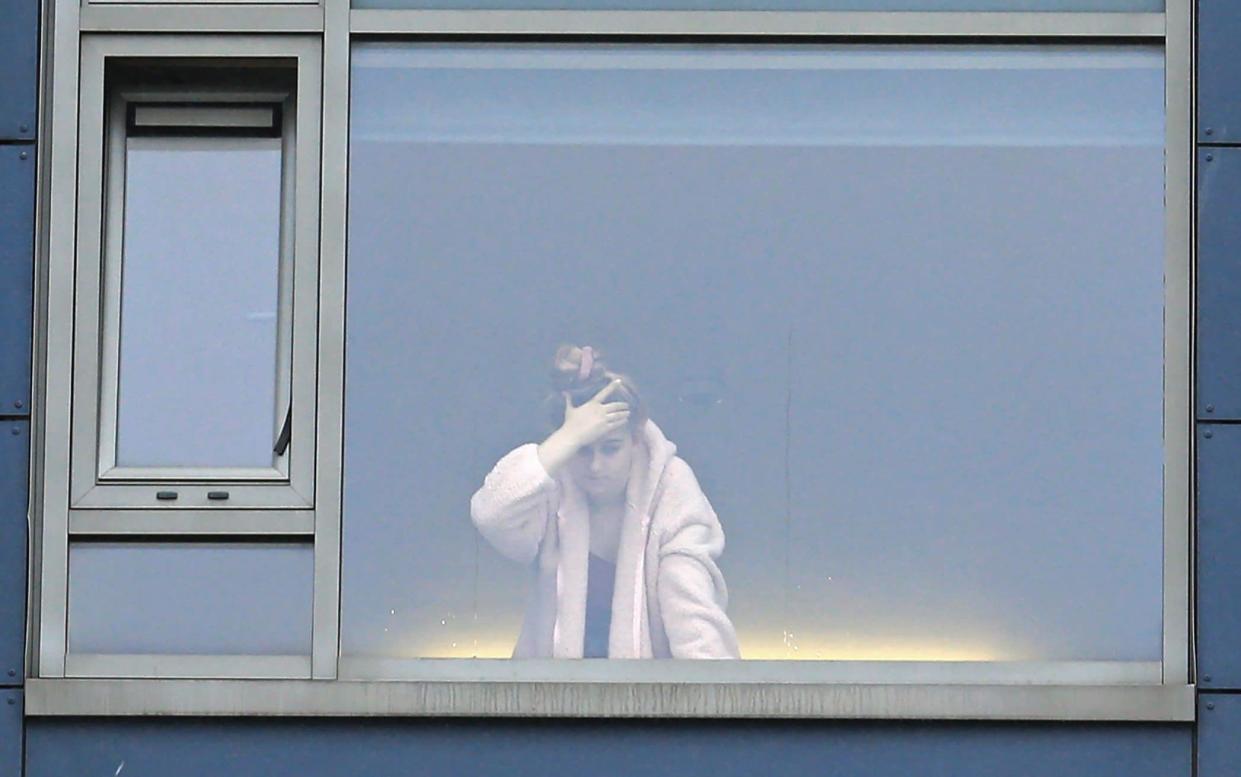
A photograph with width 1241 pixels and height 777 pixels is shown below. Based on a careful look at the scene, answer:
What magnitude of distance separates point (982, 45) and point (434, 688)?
2.33 metres

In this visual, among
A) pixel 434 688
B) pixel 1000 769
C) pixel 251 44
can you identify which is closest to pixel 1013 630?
pixel 1000 769

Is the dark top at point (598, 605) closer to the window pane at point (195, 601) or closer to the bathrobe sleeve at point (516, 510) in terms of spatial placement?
the bathrobe sleeve at point (516, 510)

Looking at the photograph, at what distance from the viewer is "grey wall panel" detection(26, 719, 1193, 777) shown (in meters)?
6.53

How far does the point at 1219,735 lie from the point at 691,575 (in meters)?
1.48

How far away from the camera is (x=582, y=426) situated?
6.72 m

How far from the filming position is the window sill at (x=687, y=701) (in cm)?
651

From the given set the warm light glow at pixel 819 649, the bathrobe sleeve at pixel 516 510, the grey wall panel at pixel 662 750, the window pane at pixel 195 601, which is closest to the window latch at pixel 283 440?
the window pane at pixel 195 601

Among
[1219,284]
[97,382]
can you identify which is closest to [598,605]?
[97,382]

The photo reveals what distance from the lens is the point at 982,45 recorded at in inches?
267

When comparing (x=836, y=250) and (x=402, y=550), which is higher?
(x=836, y=250)

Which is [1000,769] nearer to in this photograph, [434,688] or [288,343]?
[434,688]

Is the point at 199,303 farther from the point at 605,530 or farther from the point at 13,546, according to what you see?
the point at 605,530

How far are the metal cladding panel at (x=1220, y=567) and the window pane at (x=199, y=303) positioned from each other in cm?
258

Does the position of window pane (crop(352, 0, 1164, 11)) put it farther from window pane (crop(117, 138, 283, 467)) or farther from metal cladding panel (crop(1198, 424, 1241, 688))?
metal cladding panel (crop(1198, 424, 1241, 688))
